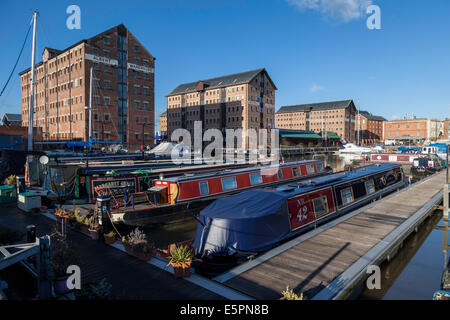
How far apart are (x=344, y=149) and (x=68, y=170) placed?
76.5m

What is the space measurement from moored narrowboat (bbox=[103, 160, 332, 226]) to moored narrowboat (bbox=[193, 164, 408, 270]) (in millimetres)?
4239

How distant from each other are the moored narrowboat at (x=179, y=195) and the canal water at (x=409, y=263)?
2.49 ft

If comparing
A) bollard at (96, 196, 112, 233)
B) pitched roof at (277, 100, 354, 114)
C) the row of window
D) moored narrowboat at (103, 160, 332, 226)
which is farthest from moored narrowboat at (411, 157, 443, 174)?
pitched roof at (277, 100, 354, 114)

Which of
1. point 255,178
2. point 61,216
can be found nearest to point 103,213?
point 61,216

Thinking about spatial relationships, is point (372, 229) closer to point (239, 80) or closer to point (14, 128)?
point (14, 128)

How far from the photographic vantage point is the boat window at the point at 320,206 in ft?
46.4

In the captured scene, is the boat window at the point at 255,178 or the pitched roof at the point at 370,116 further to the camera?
the pitched roof at the point at 370,116

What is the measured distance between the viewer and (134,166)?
68.1 feet

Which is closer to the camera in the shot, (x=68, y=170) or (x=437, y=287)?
(x=437, y=287)

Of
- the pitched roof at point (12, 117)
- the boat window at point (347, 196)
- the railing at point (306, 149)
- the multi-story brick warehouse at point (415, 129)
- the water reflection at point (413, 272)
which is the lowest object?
the water reflection at point (413, 272)

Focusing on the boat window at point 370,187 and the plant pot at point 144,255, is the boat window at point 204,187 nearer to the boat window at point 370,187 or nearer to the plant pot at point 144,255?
the plant pot at point 144,255

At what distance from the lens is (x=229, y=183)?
755 inches

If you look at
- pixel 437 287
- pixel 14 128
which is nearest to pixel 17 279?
pixel 437 287

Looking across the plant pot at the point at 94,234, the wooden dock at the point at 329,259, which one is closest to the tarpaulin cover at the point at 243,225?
the wooden dock at the point at 329,259
